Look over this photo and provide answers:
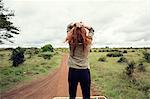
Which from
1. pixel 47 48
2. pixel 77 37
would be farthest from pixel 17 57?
pixel 47 48

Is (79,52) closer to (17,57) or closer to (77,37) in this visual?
(77,37)

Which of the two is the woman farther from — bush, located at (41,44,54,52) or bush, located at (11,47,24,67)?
bush, located at (41,44,54,52)

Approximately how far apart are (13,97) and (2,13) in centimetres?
1328

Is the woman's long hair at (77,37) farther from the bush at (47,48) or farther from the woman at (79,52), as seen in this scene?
the bush at (47,48)

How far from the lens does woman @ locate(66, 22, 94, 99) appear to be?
5566 mm

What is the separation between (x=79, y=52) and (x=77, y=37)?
0.96 ft

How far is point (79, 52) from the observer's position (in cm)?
573

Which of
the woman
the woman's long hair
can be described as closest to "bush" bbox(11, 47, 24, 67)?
the woman

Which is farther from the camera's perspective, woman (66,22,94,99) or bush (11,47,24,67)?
bush (11,47,24,67)

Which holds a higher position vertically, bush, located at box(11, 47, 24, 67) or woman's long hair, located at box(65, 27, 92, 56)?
woman's long hair, located at box(65, 27, 92, 56)

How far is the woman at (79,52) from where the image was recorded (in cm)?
557

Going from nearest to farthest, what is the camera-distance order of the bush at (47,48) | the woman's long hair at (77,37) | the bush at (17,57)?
the woman's long hair at (77,37) < the bush at (17,57) < the bush at (47,48)

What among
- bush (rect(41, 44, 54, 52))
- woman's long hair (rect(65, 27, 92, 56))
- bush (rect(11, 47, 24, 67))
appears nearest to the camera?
woman's long hair (rect(65, 27, 92, 56))

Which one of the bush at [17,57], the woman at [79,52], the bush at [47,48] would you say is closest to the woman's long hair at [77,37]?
the woman at [79,52]
